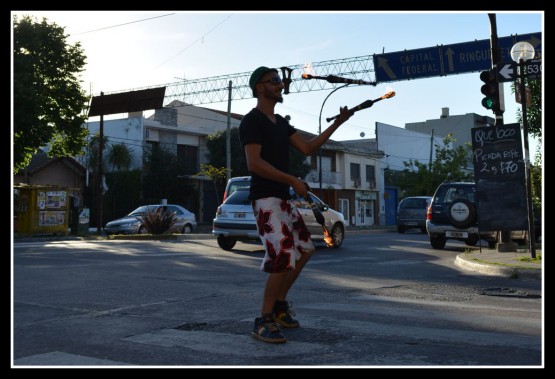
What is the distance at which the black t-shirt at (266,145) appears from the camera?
4.81 meters

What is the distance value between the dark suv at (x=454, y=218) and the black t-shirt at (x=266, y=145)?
35.2ft

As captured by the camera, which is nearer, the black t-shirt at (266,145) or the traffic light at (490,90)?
the black t-shirt at (266,145)

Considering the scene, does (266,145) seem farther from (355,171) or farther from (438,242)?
(355,171)

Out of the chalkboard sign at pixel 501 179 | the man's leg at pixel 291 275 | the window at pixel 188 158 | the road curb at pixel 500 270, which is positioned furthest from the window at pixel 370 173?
the man's leg at pixel 291 275

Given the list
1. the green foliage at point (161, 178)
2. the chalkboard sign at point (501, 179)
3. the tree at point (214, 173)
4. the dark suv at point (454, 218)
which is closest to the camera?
the chalkboard sign at point (501, 179)

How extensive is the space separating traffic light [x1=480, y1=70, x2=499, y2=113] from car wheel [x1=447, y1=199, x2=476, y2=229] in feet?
8.18

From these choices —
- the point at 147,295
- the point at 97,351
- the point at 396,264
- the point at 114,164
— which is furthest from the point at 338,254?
the point at 114,164

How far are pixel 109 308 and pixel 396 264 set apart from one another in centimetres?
683

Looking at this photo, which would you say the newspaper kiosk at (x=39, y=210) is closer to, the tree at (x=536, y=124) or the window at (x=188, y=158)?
the window at (x=188, y=158)

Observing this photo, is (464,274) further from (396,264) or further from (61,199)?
(61,199)

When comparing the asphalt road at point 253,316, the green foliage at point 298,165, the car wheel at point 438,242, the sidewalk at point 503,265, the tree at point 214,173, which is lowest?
the asphalt road at point 253,316

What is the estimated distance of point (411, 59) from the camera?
20562mm

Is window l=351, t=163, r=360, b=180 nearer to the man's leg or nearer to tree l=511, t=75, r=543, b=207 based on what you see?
tree l=511, t=75, r=543, b=207

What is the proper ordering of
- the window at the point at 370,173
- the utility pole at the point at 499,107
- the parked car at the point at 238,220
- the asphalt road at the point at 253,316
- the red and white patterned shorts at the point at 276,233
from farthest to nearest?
the window at the point at 370,173 < the parked car at the point at 238,220 < the utility pole at the point at 499,107 < the red and white patterned shorts at the point at 276,233 < the asphalt road at the point at 253,316
